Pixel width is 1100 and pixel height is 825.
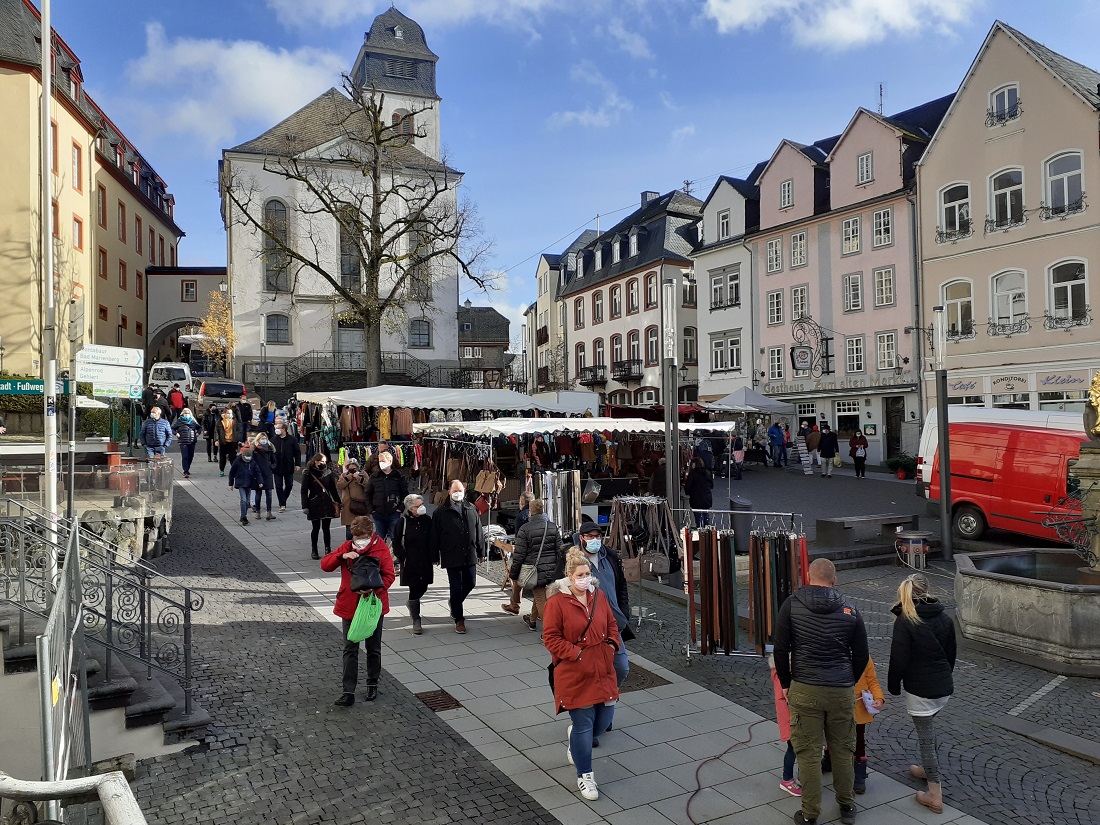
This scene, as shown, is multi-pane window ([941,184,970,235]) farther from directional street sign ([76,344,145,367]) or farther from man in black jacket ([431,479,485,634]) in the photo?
directional street sign ([76,344,145,367])

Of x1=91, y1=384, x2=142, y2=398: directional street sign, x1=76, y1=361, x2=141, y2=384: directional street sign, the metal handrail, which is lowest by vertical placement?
the metal handrail

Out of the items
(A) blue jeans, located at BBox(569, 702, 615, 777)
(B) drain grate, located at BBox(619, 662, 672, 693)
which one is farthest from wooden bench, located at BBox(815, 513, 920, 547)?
(A) blue jeans, located at BBox(569, 702, 615, 777)

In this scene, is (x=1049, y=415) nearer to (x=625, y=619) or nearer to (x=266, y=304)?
(x=625, y=619)

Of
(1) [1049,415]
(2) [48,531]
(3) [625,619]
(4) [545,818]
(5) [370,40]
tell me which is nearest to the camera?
(4) [545,818]

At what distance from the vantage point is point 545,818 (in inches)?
217

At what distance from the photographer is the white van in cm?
3769

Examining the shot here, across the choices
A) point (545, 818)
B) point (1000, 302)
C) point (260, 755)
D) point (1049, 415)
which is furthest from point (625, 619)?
point (1000, 302)

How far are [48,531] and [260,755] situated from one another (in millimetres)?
3698

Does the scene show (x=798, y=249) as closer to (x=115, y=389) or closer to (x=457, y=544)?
(x=457, y=544)

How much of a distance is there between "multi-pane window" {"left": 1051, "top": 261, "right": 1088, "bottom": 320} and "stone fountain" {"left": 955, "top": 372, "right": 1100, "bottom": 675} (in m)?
18.9

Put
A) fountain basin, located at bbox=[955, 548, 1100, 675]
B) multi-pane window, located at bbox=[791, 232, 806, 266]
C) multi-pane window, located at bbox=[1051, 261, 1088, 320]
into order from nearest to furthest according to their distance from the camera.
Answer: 1. fountain basin, located at bbox=[955, 548, 1100, 675]
2. multi-pane window, located at bbox=[1051, 261, 1088, 320]
3. multi-pane window, located at bbox=[791, 232, 806, 266]

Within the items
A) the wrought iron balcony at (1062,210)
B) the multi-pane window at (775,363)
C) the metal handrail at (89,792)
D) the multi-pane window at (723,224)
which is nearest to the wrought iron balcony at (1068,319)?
the wrought iron balcony at (1062,210)

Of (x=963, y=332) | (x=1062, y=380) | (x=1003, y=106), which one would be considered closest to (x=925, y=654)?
(x=1062, y=380)

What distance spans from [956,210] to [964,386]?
6343mm
